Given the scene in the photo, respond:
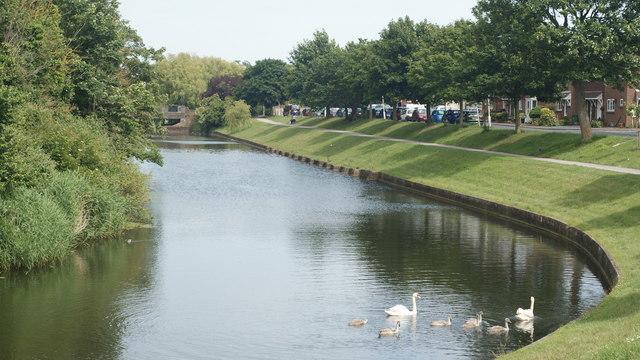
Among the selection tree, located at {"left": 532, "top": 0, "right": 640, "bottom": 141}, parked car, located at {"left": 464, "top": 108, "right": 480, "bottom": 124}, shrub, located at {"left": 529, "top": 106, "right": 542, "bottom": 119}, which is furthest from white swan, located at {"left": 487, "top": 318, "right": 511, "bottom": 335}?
parked car, located at {"left": 464, "top": 108, "right": 480, "bottom": 124}

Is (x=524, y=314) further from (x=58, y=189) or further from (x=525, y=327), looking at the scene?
(x=58, y=189)

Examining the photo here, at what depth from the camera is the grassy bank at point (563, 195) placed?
2414cm

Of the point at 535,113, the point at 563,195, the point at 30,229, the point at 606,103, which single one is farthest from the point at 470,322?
the point at 535,113

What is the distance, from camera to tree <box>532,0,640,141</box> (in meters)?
64.2

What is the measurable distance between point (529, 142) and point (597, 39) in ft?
45.1

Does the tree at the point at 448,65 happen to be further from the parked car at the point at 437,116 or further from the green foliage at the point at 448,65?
the parked car at the point at 437,116

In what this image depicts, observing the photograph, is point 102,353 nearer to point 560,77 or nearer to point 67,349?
point 67,349

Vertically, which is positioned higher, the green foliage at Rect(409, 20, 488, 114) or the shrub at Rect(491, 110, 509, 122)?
the green foliage at Rect(409, 20, 488, 114)

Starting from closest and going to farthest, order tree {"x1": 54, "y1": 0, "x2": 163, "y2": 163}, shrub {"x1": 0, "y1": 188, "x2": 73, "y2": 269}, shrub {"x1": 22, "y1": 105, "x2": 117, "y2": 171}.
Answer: shrub {"x1": 0, "y1": 188, "x2": 73, "y2": 269} < shrub {"x1": 22, "y1": 105, "x2": 117, "y2": 171} < tree {"x1": 54, "y1": 0, "x2": 163, "y2": 163}

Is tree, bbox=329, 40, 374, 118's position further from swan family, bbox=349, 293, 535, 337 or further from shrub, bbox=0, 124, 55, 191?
swan family, bbox=349, 293, 535, 337

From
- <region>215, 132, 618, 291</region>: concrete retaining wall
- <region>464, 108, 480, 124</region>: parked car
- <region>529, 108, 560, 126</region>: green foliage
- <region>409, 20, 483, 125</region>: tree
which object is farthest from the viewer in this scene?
<region>464, 108, 480, 124</region>: parked car

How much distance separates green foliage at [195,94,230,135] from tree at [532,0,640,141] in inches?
4340

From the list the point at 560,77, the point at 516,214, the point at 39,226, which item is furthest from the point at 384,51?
the point at 39,226

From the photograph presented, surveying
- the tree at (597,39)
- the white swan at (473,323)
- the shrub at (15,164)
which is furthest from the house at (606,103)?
the white swan at (473,323)
